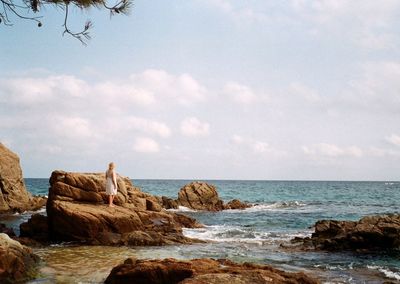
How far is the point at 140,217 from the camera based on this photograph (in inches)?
924

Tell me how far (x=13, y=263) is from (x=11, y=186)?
37.0 m

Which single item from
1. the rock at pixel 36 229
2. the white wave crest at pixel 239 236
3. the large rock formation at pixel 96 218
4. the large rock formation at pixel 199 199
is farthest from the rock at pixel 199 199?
the rock at pixel 36 229

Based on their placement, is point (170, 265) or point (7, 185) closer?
point (170, 265)

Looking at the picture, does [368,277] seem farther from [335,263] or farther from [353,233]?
[353,233]

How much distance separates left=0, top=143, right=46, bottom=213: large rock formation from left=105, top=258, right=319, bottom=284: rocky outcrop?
119 ft

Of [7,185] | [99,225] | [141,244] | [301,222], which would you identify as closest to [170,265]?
[141,244]

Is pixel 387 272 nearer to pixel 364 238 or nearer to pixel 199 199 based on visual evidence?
pixel 364 238

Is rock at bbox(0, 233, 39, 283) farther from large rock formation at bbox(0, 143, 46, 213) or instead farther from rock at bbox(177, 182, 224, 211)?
rock at bbox(177, 182, 224, 211)

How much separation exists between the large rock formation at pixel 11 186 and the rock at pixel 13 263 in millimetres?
32816

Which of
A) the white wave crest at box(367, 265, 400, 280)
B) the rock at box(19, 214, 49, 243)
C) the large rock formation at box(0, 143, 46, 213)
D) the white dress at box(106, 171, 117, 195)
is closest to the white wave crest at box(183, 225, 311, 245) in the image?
the white dress at box(106, 171, 117, 195)

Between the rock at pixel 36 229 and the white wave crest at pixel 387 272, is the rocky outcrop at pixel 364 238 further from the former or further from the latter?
the rock at pixel 36 229

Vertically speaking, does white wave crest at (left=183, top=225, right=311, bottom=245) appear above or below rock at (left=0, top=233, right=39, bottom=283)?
below

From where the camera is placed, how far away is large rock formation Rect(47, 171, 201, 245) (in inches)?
821

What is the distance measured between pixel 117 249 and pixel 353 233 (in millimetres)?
12218
